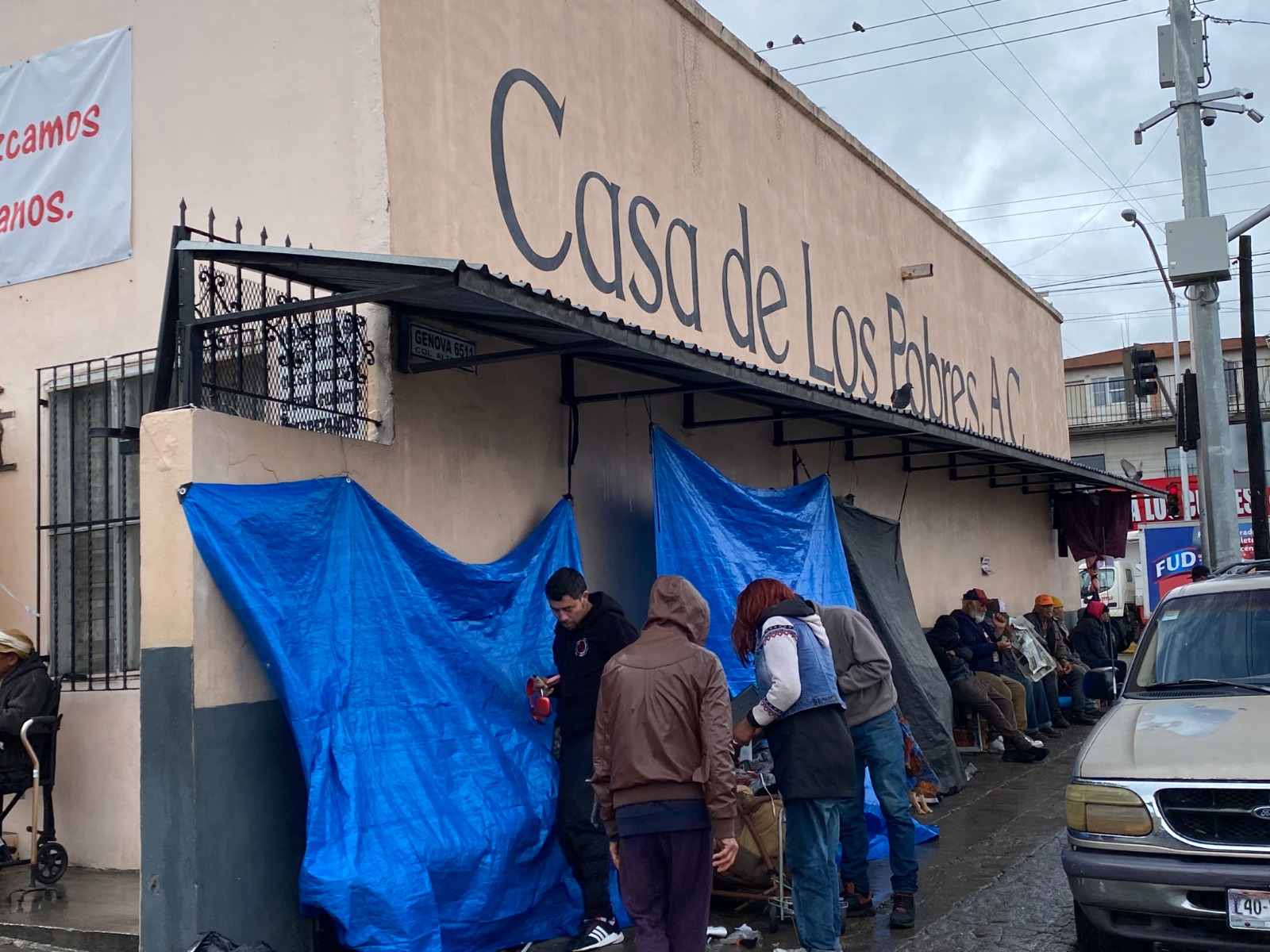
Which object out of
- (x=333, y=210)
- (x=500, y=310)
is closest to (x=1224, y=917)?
(x=500, y=310)

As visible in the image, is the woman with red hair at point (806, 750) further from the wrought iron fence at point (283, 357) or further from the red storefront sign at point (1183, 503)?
the red storefront sign at point (1183, 503)

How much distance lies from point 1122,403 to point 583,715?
45.4 m

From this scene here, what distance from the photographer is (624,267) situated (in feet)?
30.1

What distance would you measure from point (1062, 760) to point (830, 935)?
7712 mm

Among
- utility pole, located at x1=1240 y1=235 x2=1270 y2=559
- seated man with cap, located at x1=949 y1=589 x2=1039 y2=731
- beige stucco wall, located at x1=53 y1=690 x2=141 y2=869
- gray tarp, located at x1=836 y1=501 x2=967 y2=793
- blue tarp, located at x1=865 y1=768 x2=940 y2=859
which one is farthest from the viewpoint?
utility pole, located at x1=1240 y1=235 x2=1270 y2=559

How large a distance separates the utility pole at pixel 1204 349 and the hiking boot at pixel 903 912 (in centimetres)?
906

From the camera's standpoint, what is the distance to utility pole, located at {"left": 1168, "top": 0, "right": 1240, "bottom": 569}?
14281mm

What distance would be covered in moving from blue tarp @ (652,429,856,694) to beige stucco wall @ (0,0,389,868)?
2.45 m

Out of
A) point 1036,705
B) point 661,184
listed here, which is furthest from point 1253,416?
point 661,184

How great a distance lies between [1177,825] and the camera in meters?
4.95

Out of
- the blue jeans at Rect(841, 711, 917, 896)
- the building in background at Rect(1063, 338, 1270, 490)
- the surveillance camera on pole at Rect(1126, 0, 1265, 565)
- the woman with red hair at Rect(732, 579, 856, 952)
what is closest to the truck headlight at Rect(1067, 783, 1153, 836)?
the woman with red hair at Rect(732, 579, 856, 952)

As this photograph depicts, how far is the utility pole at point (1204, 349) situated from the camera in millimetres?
14281

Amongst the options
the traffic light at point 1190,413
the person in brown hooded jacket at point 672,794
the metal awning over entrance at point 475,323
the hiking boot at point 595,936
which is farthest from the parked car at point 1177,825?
the traffic light at point 1190,413

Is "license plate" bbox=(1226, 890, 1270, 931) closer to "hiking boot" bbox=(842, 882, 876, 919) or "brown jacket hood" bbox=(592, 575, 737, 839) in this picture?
"brown jacket hood" bbox=(592, 575, 737, 839)
